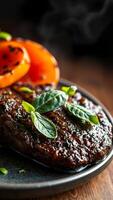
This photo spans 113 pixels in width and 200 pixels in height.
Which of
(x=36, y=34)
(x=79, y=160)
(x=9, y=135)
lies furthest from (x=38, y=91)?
(x=36, y=34)

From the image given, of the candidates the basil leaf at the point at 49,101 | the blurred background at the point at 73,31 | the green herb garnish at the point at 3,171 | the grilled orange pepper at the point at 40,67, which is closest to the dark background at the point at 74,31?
the blurred background at the point at 73,31

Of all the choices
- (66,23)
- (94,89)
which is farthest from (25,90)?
(66,23)

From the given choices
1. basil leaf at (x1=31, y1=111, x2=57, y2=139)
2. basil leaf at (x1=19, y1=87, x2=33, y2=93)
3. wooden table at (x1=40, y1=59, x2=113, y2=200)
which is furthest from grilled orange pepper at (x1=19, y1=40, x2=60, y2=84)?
basil leaf at (x1=31, y1=111, x2=57, y2=139)

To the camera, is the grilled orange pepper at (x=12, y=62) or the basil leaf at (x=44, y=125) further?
the grilled orange pepper at (x=12, y=62)

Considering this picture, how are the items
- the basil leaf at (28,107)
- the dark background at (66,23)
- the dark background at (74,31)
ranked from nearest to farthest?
1. the basil leaf at (28,107)
2. the dark background at (74,31)
3. the dark background at (66,23)

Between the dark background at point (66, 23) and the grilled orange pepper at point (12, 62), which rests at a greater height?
the dark background at point (66, 23)

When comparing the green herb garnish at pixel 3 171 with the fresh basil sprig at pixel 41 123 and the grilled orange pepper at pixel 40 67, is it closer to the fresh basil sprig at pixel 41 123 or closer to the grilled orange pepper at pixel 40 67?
the fresh basil sprig at pixel 41 123

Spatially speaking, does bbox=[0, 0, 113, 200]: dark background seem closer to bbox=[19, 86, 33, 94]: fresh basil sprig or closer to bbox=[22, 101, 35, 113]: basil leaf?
bbox=[19, 86, 33, 94]: fresh basil sprig

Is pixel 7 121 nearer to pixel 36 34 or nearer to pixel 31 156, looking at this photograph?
pixel 31 156
